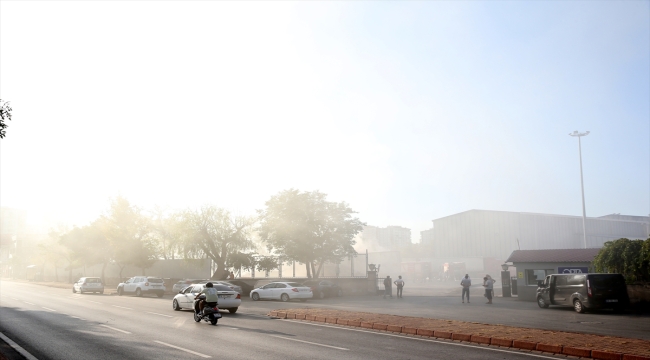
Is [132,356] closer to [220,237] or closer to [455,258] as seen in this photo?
[220,237]

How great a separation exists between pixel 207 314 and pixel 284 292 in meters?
16.8

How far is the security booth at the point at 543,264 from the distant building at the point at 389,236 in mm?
83886

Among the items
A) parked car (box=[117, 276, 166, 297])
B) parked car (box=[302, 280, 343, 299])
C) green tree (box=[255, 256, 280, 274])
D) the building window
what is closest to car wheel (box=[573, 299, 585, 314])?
the building window

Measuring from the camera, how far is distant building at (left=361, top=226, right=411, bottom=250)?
123444 mm

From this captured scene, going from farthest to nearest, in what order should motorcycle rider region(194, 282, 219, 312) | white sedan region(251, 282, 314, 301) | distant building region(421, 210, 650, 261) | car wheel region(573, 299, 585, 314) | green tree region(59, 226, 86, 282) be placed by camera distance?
1. distant building region(421, 210, 650, 261)
2. green tree region(59, 226, 86, 282)
3. white sedan region(251, 282, 314, 301)
4. car wheel region(573, 299, 585, 314)
5. motorcycle rider region(194, 282, 219, 312)

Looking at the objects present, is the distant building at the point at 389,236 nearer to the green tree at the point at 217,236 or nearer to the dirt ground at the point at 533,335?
the green tree at the point at 217,236

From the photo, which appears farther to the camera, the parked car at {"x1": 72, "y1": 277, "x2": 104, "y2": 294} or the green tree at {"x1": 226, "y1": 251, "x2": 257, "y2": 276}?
the green tree at {"x1": 226, "y1": 251, "x2": 257, "y2": 276}

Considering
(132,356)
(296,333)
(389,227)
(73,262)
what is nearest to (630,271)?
(296,333)

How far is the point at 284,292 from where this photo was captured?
3400 cm

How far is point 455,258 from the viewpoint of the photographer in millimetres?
80938

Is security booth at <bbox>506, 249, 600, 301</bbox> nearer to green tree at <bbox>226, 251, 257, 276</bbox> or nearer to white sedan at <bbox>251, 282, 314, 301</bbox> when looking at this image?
white sedan at <bbox>251, 282, 314, 301</bbox>

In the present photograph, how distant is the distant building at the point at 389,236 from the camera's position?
123 metres

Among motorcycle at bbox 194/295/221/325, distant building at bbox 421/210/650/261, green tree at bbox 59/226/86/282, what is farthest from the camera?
distant building at bbox 421/210/650/261

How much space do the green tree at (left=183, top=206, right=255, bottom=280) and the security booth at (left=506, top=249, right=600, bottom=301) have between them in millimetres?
24294
